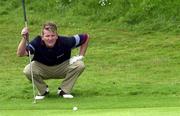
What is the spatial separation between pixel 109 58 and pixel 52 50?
5389 millimetres

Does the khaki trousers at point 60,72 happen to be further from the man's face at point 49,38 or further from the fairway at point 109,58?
the man's face at point 49,38

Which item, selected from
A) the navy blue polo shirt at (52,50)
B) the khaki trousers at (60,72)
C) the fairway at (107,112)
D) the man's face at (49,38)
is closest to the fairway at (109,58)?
the fairway at (107,112)

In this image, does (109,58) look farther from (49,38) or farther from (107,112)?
(107,112)

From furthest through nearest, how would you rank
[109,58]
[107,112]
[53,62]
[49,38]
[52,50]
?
1. [109,58]
2. [53,62]
3. [52,50]
4. [49,38]
5. [107,112]

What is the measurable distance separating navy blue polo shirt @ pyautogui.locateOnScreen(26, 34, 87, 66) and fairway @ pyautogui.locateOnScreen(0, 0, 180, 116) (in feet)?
1.86

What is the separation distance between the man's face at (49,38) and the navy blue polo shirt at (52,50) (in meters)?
0.06

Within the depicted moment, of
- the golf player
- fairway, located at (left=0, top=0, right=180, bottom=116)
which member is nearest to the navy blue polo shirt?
the golf player

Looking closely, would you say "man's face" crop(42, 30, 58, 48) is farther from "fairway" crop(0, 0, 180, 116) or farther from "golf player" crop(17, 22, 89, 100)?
"fairway" crop(0, 0, 180, 116)

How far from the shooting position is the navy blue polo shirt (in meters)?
8.82

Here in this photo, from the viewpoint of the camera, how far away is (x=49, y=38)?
344 inches

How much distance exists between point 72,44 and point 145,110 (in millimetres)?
2073

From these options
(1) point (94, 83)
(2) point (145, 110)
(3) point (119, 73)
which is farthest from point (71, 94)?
(3) point (119, 73)


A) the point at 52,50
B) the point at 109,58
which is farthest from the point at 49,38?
the point at 109,58

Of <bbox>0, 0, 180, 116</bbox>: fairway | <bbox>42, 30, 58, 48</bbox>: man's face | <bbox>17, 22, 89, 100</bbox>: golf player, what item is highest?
<bbox>42, 30, 58, 48</bbox>: man's face
